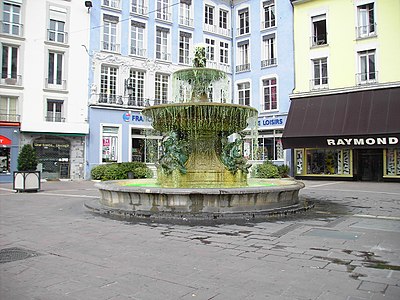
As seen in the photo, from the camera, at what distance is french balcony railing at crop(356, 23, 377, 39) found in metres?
25.9

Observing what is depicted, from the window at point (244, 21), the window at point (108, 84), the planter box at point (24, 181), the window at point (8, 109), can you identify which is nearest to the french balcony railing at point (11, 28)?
the window at point (8, 109)

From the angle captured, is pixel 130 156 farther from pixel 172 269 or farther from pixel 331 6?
pixel 172 269

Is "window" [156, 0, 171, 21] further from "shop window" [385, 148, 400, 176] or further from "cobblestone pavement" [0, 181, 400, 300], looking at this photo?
"cobblestone pavement" [0, 181, 400, 300]

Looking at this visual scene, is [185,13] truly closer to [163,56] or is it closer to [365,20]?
[163,56]

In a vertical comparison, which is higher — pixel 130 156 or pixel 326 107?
pixel 326 107

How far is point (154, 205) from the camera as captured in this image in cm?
909

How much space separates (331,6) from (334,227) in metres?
24.4

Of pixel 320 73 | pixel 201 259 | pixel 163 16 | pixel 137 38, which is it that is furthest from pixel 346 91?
pixel 201 259

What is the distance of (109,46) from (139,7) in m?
4.42

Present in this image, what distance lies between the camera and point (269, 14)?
106 ft

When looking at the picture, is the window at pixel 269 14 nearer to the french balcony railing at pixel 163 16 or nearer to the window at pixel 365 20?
the window at pixel 365 20

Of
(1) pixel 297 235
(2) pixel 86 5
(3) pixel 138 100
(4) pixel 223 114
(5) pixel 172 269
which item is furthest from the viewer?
(3) pixel 138 100

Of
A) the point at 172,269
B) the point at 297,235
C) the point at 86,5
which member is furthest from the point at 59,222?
the point at 86,5

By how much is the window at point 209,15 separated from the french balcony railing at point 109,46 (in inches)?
368
